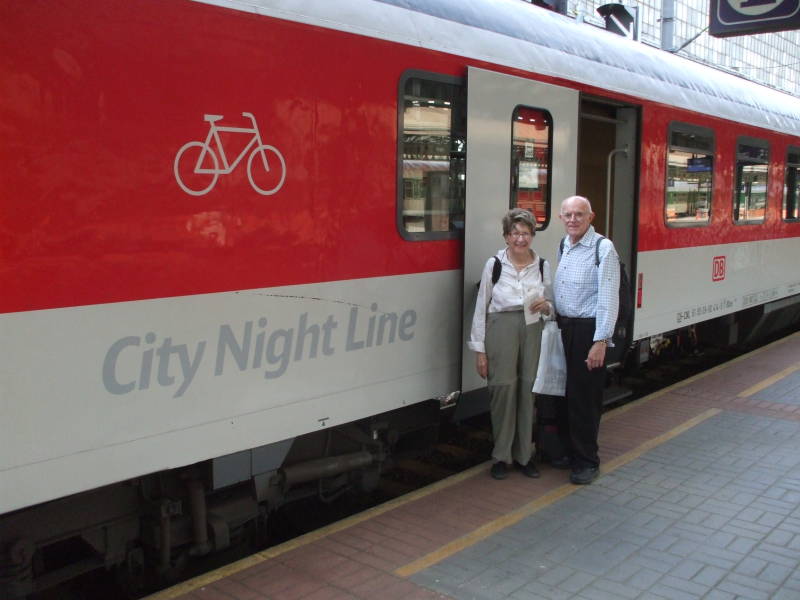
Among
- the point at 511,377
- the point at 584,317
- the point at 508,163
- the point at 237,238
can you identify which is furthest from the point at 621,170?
the point at 237,238

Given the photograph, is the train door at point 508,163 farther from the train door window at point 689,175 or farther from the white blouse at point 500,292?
the train door window at point 689,175

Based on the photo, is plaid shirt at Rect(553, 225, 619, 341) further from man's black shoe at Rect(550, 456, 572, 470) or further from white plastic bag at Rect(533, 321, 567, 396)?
A: man's black shoe at Rect(550, 456, 572, 470)

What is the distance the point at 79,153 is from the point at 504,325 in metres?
2.72

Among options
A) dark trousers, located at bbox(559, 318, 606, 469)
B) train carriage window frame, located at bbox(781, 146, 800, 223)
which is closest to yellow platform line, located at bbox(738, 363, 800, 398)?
train carriage window frame, located at bbox(781, 146, 800, 223)

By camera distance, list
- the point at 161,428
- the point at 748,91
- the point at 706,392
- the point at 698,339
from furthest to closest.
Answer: the point at 698,339
the point at 748,91
the point at 706,392
the point at 161,428

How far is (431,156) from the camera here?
4.54m

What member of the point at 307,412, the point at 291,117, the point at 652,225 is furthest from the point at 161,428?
the point at 652,225

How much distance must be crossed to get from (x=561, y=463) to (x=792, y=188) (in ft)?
21.6

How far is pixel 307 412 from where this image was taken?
390cm

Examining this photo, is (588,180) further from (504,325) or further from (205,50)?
(205,50)

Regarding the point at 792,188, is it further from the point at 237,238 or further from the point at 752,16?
the point at 237,238

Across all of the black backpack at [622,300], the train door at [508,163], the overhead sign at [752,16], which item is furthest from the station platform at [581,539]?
the overhead sign at [752,16]

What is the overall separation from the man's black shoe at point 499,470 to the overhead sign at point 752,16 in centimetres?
423

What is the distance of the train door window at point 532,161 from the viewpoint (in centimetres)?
513
